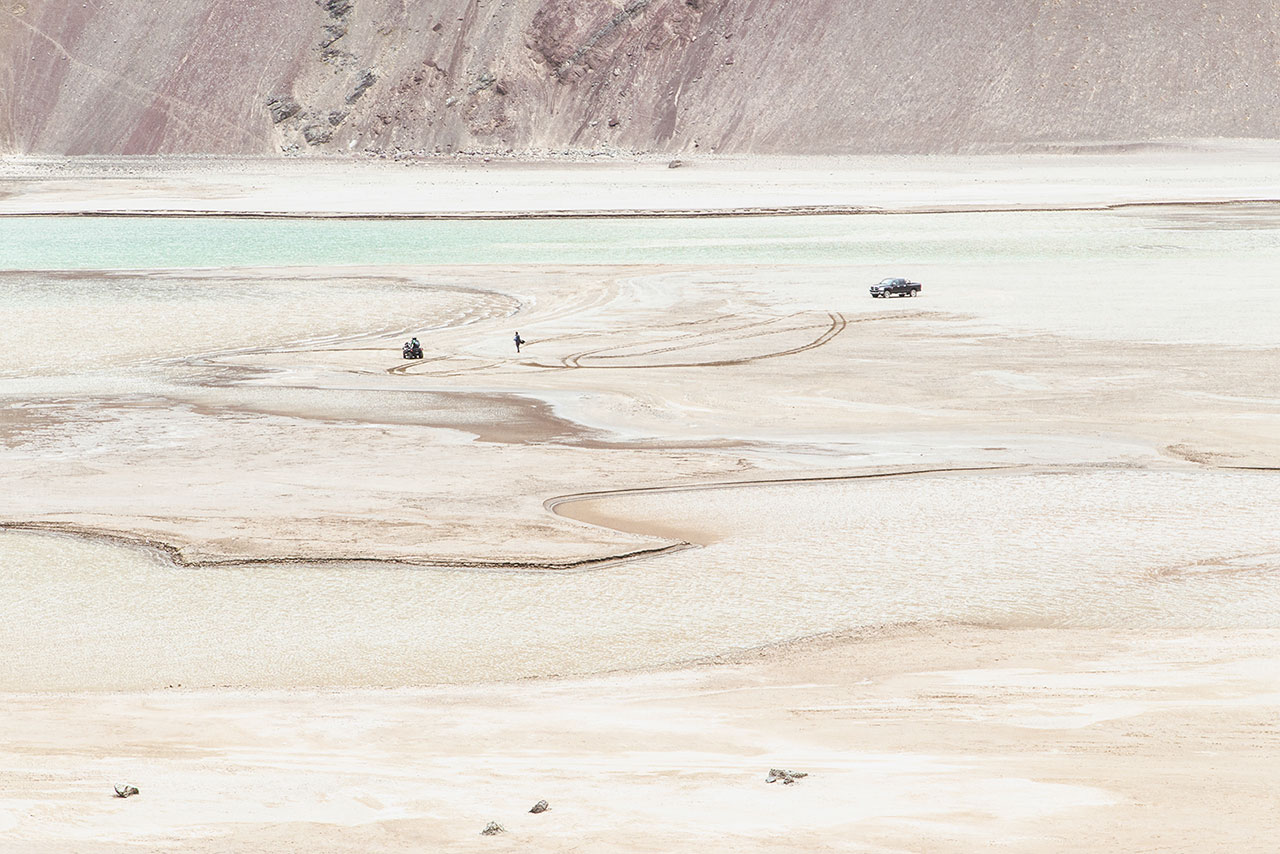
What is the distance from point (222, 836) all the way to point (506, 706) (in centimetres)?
336

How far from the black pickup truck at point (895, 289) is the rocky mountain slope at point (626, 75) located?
6498cm

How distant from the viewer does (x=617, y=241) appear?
192ft

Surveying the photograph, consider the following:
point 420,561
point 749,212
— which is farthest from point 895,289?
point 749,212

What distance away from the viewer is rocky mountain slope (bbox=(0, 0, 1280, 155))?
336 feet

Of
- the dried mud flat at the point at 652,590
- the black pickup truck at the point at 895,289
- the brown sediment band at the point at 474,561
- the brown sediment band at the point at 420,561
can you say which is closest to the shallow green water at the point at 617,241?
the black pickup truck at the point at 895,289

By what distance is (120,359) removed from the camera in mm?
31375

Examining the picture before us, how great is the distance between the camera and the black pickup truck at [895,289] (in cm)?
3834

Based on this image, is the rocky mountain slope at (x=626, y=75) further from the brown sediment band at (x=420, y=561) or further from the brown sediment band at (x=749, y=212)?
the brown sediment band at (x=420, y=561)

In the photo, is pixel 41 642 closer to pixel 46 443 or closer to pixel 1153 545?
pixel 46 443

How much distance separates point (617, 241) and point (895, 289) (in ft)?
71.2

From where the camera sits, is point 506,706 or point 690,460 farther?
point 690,460

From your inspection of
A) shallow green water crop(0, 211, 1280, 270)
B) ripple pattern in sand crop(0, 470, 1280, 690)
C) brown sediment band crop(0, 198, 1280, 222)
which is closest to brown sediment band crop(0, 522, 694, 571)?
ripple pattern in sand crop(0, 470, 1280, 690)

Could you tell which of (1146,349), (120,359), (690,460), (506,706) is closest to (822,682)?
(506,706)

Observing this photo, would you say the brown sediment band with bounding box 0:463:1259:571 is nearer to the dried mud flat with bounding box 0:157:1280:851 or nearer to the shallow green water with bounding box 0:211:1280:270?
the dried mud flat with bounding box 0:157:1280:851
